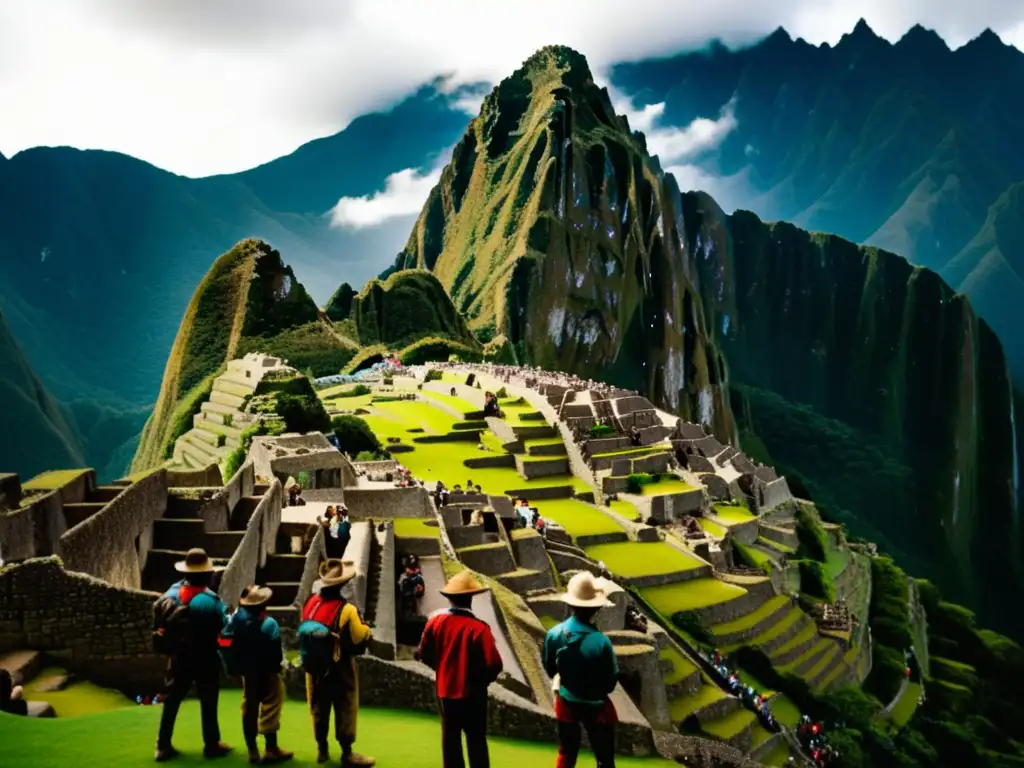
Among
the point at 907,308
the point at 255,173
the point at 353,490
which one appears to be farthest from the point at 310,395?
the point at 907,308

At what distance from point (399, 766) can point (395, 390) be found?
172 feet

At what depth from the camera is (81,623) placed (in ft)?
25.8

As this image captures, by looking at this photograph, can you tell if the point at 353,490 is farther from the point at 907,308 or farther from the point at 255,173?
the point at 907,308

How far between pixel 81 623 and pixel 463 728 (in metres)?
3.75

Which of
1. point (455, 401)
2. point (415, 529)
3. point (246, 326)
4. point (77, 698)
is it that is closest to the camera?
point (77, 698)

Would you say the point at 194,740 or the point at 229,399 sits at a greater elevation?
the point at 229,399

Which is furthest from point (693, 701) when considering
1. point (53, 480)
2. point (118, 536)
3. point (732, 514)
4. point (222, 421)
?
point (222, 421)

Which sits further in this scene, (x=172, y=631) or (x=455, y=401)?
(x=455, y=401)

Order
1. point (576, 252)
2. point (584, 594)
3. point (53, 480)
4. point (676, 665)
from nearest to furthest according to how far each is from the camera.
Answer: point (584, 594), point (53, 480), point (676, 665), point (576, 252)

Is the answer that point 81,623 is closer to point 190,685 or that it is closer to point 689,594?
point 190,685

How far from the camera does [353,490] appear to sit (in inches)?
720

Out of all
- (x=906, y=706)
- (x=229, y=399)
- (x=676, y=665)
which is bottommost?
(x=906, y=706)

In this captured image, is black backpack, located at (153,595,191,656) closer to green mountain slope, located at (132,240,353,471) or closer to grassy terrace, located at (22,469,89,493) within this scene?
grassy terrace, located at (22,469,89,493)

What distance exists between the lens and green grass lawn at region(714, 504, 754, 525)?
116ft
